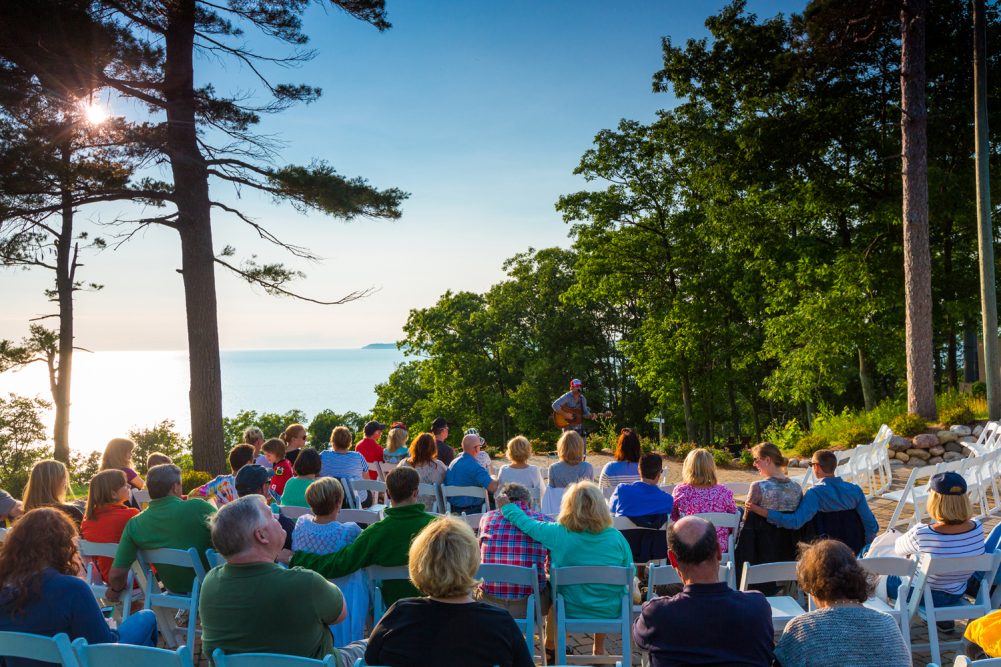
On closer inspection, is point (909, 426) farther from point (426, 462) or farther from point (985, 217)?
point (426, 462)

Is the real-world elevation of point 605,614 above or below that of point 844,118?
below

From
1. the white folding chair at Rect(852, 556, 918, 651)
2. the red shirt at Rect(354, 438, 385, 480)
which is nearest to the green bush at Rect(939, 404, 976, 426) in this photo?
the red shirt at Rect(354, 438, 385, 480)

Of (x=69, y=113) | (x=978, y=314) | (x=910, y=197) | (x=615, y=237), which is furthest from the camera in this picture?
(x=615, y=237)

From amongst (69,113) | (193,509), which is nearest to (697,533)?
(193,509)

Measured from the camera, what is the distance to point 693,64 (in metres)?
18.3

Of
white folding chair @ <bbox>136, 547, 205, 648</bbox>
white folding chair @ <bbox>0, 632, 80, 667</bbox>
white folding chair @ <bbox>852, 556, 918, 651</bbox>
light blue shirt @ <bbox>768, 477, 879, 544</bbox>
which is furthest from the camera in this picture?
light blue shirt @ <bbox>768, 477, 879, 544</bbox>

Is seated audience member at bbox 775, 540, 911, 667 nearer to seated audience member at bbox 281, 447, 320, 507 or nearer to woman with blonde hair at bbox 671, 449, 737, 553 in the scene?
woman with blonde hair at bbox 671, 449, 737, 553

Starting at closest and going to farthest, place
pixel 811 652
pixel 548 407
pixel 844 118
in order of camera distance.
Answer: pixel 811 652 → pixel 844 118 → pixel 548 407

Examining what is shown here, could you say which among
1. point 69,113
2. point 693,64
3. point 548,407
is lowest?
point 548,407

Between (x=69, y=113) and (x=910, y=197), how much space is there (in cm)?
1364

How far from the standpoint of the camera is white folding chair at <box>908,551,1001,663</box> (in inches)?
144

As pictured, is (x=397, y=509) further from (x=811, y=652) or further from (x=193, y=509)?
(x=811, y=652)

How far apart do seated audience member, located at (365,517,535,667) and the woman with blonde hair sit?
8.48 ft

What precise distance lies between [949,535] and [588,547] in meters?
2.02
